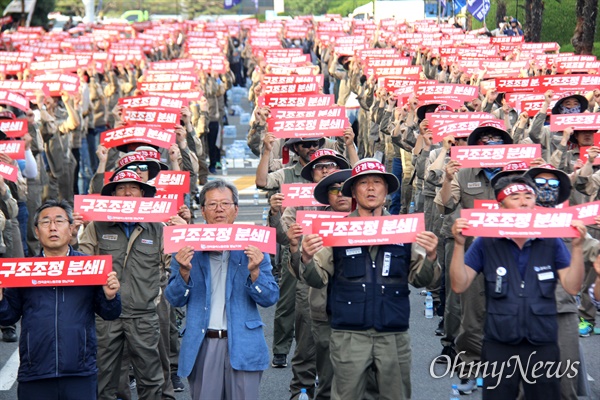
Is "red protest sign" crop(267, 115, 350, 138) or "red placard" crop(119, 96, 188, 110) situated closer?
"red protest sign" crop(267, 115, 350, 138)

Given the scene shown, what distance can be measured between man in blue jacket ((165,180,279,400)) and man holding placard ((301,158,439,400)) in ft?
1.30

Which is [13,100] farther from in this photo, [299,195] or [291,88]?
[299,195]

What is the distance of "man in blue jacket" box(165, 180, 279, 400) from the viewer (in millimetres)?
8234

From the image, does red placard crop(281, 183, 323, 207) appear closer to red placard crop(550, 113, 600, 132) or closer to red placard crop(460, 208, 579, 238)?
red placard crop(460, 208, 579, 238)

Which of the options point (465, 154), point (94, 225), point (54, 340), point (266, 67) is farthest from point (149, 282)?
point (266, 67)

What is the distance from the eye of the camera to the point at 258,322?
329 inches

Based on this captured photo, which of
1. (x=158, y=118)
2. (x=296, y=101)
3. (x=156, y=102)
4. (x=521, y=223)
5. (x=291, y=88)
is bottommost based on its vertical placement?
(x=291, y=88)

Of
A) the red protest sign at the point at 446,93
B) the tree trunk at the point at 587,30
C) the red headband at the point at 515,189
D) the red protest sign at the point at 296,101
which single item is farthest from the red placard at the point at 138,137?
the tree trunk at the point at 587,30

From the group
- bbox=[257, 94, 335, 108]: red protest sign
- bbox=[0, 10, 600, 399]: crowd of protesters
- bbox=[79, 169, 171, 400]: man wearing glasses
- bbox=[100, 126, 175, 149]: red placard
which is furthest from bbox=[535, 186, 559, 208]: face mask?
bbox=[257, 94, 335, 108]: red protest sign

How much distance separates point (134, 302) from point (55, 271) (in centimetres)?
146

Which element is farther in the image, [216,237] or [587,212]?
[587,212]

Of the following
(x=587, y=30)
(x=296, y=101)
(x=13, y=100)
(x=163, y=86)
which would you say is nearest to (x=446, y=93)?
(x=296, y=101)

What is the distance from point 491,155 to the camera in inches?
439

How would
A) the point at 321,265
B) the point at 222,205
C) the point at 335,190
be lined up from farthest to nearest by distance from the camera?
the point at 335,190 → the point at 222,205 → the point at 321,265
